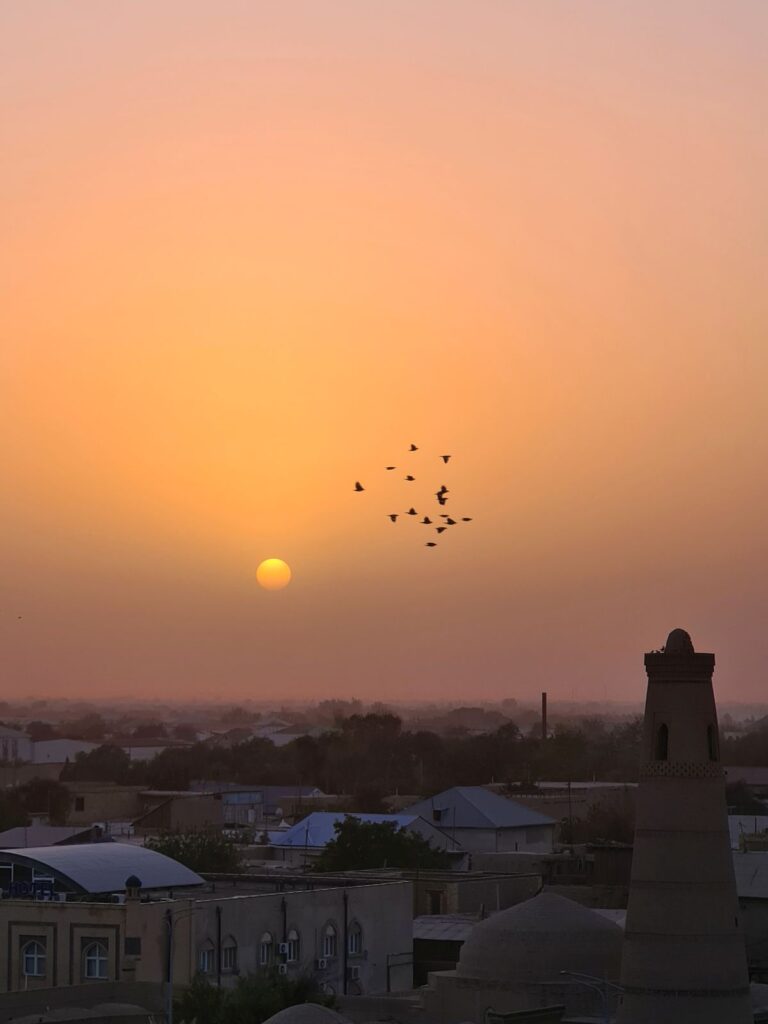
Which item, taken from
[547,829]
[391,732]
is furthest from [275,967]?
[391,732]

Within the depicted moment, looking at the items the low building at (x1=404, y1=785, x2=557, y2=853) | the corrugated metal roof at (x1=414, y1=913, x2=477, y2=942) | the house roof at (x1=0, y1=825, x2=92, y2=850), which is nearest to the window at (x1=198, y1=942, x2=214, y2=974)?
the corrugated metal roof at (x1=414, y1=913, x2=477, y2=942)

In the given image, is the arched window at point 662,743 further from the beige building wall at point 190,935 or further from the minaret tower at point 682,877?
the beige building wall at point 190,935

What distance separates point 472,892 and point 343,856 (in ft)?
29.5

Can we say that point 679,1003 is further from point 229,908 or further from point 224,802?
point 224,802

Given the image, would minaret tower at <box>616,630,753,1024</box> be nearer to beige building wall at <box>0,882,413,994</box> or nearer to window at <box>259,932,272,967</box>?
beige building wall at <box>0,882,413,994</box>

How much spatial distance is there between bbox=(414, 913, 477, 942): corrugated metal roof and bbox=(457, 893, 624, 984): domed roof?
359 inches

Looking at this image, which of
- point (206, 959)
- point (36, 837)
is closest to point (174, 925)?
point (206, 959)

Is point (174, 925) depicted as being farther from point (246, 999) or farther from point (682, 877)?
point (682, 877)

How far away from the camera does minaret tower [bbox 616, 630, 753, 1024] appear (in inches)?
1410

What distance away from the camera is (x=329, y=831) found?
85.5 m

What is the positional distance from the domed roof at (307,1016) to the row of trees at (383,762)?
Result: 4197 inches

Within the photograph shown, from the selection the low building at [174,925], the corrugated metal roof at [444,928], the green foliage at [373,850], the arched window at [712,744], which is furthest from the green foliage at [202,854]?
the arched window at [712,744]

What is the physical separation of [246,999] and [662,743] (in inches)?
413

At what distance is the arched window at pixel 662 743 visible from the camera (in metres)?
36.4
